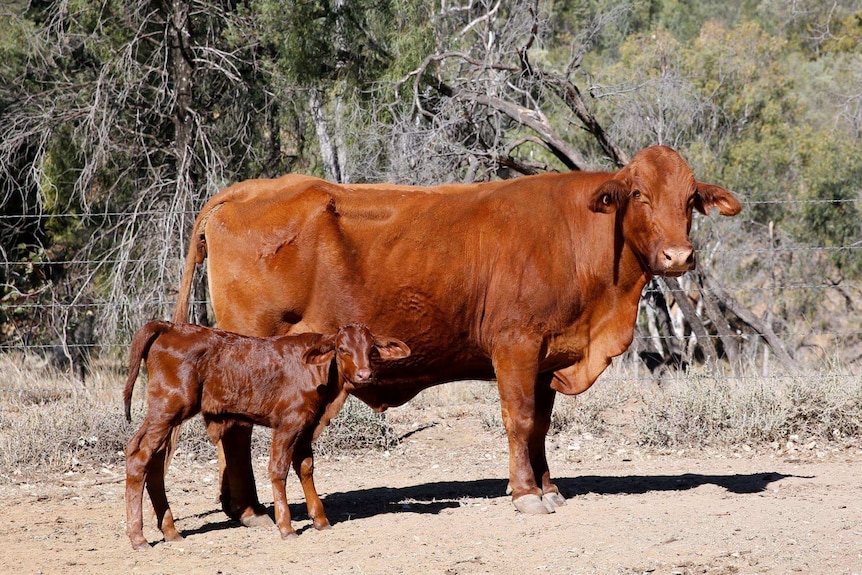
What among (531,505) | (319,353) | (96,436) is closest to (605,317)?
(531,505)

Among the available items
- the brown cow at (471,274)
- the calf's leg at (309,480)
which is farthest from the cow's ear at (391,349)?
the calf's leg at (309,480)

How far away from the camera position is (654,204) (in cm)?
686

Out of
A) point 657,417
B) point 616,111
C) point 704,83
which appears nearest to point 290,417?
point 657,417

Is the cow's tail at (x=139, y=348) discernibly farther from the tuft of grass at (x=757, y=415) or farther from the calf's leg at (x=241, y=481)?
the tuft of grass at (x=757, y=415)

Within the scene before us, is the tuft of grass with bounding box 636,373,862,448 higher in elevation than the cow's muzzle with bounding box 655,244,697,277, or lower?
lower

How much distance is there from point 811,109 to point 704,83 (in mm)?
7126

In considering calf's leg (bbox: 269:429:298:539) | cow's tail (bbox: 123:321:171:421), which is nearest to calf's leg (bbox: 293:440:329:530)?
calf's leg (bbox: 269:429:298:539)

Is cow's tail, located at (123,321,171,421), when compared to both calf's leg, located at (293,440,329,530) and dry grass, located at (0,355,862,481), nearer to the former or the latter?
calf's leg, located at (293,440,329,530)

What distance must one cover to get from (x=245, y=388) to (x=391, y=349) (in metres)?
0.93

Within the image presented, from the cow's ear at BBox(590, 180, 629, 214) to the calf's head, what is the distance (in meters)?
1.66

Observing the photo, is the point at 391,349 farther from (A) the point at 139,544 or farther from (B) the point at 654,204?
(B) the point at 654,204

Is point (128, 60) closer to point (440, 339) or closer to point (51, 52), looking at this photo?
point (51, 52)

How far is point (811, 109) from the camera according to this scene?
2767 cm

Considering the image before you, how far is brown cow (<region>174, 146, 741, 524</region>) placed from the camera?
6.88 metres
